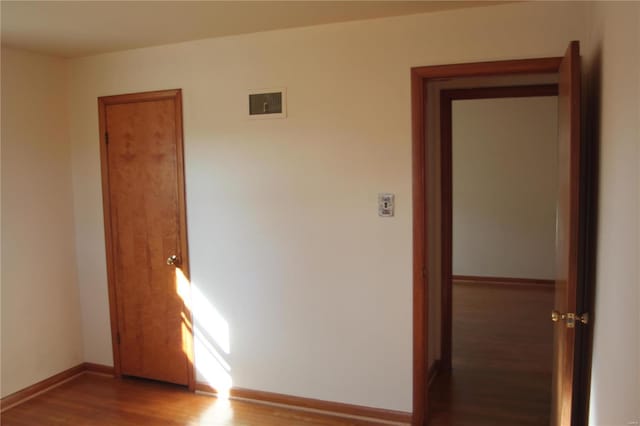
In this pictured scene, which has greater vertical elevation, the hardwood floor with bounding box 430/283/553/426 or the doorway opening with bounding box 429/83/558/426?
the doorway opening with bounding box 429/83/558/426

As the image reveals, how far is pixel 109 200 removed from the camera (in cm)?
359

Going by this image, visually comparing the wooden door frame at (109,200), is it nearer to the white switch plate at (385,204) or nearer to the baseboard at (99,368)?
the baseboard at (99,368)

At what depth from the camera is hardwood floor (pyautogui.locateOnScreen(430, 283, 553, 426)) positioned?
10.1ft

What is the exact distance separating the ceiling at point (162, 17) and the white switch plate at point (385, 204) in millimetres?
1018

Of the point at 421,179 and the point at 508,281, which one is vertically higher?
the point at 421,179

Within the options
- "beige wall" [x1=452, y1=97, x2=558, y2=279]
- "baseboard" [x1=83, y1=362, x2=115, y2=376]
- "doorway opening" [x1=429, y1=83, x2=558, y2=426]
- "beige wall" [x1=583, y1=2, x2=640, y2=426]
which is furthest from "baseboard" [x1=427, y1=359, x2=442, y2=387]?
"beige wall" [x1=452, y1=97, x2=558, y2=279]

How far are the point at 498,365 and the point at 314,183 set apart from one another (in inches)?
85.0

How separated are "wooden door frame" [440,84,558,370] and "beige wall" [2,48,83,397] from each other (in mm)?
2831

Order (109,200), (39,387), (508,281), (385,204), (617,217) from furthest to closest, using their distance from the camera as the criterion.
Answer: (508,281) → (109,200) → (39,387) → (385,204) → (617,217)

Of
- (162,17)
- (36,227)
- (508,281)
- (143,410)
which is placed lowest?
(143,410)

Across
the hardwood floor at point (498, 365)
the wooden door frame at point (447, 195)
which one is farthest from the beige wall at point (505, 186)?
the wooden door frame at point (447, 195)

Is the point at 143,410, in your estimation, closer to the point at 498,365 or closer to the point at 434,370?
the point at 434,370

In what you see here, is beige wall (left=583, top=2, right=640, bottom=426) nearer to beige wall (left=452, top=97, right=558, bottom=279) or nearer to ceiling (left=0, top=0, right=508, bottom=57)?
ceiling (left=0, top=0, right=508, bottom=57)

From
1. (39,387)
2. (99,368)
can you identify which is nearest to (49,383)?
(39,387)
